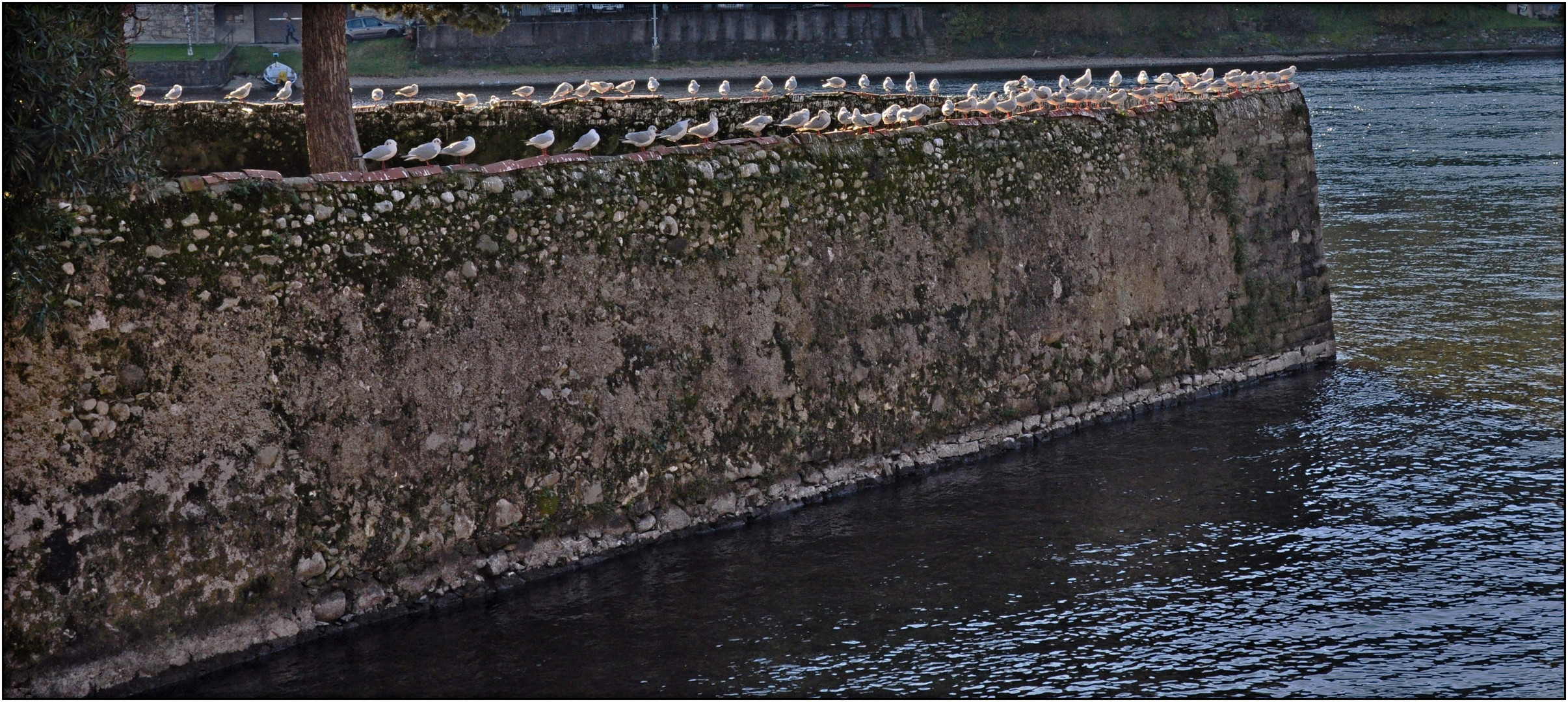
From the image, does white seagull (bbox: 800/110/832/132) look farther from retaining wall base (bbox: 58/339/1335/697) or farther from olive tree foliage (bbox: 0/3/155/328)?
olive tree foliage (bbox: 0/3/155/328)

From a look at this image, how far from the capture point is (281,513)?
11.0 metres

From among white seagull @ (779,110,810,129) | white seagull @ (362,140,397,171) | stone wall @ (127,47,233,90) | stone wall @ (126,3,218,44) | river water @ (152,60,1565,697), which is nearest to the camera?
river water @ (152,60,1565,697)

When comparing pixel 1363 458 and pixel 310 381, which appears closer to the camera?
pixel 310 381

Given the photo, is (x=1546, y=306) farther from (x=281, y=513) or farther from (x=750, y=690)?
(x=281, y=513)

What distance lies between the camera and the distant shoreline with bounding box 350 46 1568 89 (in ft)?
205

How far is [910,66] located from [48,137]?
58.6 meters

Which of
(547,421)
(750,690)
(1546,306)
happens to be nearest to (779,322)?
(547,421)

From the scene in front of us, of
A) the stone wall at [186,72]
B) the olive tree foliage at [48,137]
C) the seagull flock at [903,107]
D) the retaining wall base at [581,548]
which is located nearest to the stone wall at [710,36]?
the stone wall at [186,72]

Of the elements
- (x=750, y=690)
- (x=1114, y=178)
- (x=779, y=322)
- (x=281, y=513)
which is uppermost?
(x=1114, y=178)

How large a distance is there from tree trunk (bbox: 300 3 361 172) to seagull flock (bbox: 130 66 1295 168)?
14.1 inches

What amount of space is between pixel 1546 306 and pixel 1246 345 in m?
6.60

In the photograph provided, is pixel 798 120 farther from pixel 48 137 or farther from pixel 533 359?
→ pixel 48 137

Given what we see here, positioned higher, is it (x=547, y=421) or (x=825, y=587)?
(x=547, y=421)

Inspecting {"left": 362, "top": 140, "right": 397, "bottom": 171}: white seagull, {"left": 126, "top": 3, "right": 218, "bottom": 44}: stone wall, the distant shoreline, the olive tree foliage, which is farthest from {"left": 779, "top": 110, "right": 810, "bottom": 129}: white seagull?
{"left": 126, "top": 3, "right": 218, "bottom": 44}: stone wall
